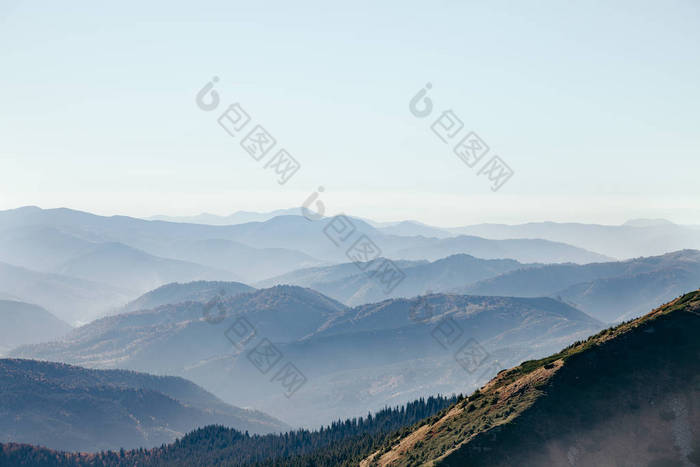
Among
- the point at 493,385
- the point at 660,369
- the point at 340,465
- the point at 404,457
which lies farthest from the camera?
the point at 340,465

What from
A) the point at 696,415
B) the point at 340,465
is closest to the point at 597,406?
the point at 696,415

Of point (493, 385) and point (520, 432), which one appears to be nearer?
point (520, 432)

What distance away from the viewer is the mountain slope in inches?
4272

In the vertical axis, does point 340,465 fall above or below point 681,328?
above

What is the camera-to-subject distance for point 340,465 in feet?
589

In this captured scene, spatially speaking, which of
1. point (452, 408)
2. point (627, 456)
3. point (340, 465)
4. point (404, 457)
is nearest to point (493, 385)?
point (452, 408)

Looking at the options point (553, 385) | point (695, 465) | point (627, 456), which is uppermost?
point (553, 385)

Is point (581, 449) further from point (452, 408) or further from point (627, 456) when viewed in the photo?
point (452, 408)

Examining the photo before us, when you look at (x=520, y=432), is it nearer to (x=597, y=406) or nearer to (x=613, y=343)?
(x=597, y=406)

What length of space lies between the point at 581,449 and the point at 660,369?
78.2ft

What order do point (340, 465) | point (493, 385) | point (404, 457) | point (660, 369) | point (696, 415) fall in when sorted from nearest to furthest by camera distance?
point (696, 415)
point (660, 369)
point (404, 457)
point (493, 385)
point (340, 465)

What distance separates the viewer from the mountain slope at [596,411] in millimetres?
108500

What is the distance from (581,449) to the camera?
359 feet

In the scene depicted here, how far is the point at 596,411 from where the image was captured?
4532 inches
